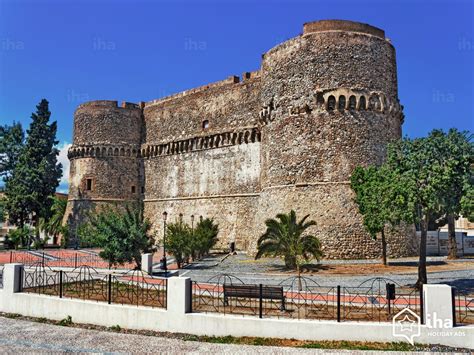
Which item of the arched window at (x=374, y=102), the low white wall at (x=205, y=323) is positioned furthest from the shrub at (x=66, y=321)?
the arched window at (x=374, y=102)

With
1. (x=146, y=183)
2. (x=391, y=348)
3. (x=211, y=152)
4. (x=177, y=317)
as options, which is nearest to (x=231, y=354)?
(x=177, y=317)

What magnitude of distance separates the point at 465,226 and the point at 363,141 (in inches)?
1220

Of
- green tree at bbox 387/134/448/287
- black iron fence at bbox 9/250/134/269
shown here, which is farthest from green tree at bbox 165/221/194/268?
green tree at bbox 387/134/448/287

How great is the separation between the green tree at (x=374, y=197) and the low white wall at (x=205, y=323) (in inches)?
226

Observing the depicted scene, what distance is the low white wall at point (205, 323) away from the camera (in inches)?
356

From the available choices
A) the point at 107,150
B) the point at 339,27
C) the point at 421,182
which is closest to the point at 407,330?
the point at 421,182

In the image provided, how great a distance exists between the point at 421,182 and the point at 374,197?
3821 mm

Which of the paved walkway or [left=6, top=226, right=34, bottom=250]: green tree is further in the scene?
[left=6, top=226, right=34, bottom=250]: green tree

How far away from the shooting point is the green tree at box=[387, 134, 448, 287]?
13367 millimetres

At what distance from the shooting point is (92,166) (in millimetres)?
38844

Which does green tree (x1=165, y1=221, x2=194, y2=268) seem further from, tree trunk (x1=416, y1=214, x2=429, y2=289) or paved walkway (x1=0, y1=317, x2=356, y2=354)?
tree trunk (x1=416, y1=214, x2=429, y2=289)

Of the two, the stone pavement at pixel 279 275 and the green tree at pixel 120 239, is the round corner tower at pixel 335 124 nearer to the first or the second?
the stone pavement at pixel 279 275

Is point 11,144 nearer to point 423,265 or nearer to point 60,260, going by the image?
point 60,260

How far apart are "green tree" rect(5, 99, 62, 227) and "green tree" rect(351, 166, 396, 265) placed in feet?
88.4
